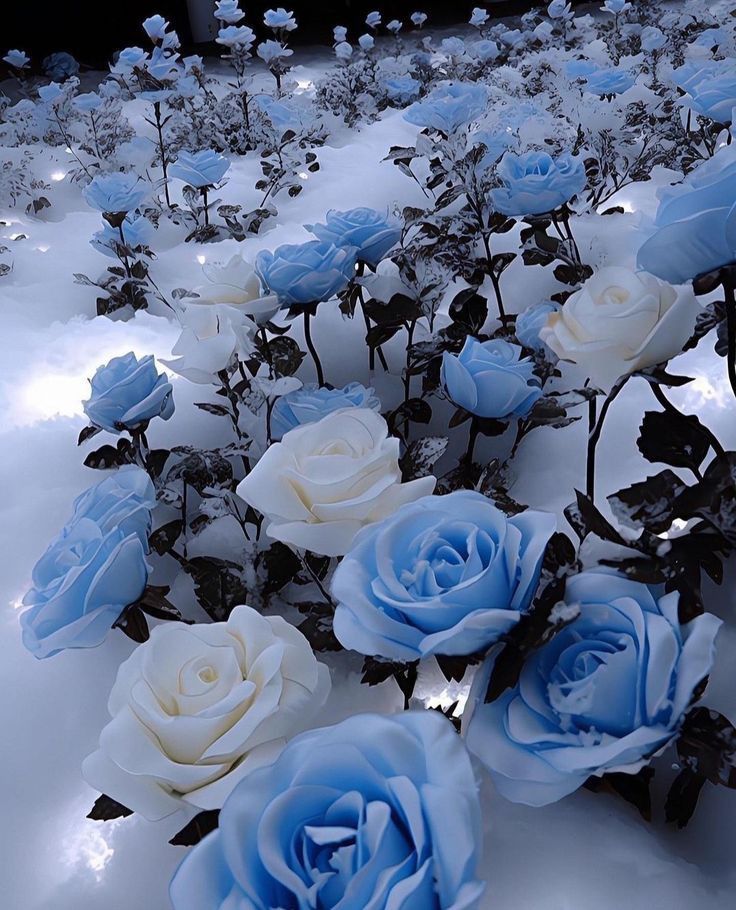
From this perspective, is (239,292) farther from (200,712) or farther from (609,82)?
(609,82)

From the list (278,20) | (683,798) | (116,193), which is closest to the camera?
(683,798)

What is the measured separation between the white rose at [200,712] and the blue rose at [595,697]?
0.13 metres

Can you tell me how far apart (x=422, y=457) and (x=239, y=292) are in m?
0.34

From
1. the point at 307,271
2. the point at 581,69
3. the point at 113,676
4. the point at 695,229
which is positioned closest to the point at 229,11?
the point at 581,69

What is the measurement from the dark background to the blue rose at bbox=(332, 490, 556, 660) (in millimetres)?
8240

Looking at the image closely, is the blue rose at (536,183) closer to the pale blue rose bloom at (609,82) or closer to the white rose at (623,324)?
the white rose at (623,324)

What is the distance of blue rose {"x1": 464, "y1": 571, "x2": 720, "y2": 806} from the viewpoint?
437 mm

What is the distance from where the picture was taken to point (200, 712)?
483 mm

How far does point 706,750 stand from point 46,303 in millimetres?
1799

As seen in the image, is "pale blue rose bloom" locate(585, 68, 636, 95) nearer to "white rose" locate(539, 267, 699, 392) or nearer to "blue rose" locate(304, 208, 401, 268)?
"blue rose" locate(304, 208, 401, 268)

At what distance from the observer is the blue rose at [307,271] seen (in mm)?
951

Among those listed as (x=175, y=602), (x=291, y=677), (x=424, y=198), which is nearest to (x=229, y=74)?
(x=424, y=198)

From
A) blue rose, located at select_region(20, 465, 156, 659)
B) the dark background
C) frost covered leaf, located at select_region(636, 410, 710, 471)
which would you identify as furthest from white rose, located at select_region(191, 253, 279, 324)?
the dark background

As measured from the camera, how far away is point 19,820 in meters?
0.73
